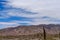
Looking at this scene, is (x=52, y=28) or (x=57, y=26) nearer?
(x=57, y=26)

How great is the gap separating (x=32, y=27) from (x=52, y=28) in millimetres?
19568

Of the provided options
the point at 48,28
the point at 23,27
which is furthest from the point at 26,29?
the point at 48,28

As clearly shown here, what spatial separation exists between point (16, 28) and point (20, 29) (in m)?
8.70

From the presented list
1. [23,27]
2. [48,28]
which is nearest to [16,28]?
[23,27]

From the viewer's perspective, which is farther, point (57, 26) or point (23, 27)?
point (23, 27)

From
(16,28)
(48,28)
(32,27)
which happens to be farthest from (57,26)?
(16,28)

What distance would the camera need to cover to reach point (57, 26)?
591ft

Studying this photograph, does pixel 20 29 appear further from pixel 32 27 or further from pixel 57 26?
pixel 57 26

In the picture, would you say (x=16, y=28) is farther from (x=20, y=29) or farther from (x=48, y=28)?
(x=48, y=28)

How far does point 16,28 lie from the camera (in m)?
195

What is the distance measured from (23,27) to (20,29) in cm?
506

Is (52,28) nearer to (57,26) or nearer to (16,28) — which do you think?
(57,26)

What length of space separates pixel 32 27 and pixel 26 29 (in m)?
5.78

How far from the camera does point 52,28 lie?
193 meters
